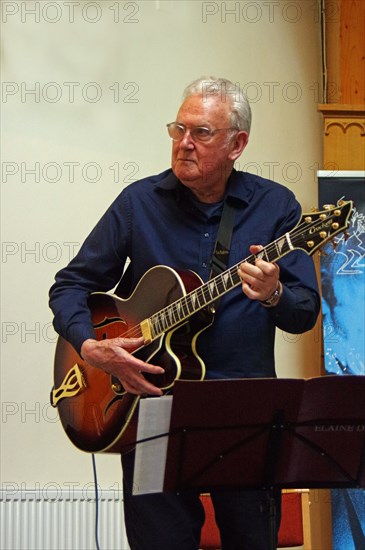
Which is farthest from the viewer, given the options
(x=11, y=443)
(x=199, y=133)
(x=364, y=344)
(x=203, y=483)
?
(x=11, y=443)

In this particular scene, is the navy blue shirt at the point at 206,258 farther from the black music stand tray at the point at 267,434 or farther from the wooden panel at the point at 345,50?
the wooden panel at the point at 345,50

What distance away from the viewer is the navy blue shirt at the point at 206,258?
96.0 inches

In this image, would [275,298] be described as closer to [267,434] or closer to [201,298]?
[201,298]

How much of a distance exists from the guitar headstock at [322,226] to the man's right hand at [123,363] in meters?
0.55

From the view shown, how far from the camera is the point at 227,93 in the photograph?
2.61m

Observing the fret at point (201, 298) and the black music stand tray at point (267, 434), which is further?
the fret at point (201, 298)

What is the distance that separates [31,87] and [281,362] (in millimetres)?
1850

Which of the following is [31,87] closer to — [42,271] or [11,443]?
[42,271]

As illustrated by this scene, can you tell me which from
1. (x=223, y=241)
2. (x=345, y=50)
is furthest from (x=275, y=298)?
(x=345, y=50)

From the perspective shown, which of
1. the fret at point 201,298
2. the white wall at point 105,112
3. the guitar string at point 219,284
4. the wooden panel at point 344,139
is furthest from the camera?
the white wall at point 105,112

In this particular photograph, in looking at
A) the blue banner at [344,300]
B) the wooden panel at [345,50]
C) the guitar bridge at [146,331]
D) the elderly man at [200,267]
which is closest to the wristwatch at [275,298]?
the elderly man at [200,267]

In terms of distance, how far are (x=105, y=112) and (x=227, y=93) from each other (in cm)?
174

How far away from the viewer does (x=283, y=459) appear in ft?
7.13

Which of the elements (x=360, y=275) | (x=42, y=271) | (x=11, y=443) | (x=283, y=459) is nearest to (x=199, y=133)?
(x=283, y=459)
